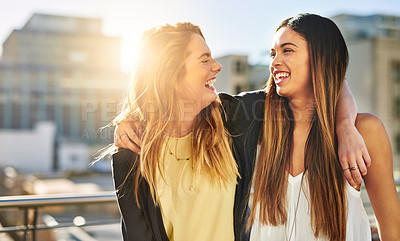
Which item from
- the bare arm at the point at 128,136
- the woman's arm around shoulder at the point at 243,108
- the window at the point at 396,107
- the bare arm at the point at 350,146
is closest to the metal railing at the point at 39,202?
the bare arm at the point at 128,136

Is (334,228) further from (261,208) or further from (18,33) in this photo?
(18,33)

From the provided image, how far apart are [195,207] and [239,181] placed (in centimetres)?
18

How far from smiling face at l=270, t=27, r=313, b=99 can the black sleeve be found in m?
0.57

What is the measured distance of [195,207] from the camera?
153 centimetres

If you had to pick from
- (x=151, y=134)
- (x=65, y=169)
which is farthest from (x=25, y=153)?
(x=151, y=134)

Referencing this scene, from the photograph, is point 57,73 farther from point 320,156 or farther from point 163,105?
point 320,156

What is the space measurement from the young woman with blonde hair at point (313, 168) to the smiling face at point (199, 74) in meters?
0.24

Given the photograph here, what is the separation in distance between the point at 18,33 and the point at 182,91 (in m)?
38.8

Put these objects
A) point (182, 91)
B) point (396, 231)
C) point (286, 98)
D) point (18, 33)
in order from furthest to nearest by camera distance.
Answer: point (18, 33) < point (182, 91) < point (286, 98) < point (396, 231)

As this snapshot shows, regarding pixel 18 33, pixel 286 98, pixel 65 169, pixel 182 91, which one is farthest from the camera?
pixel 18 33

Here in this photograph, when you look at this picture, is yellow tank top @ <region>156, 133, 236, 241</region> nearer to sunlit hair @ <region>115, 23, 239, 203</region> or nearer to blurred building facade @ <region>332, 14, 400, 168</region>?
sunlit hair @ <region>115, 23, 239, 203</region>

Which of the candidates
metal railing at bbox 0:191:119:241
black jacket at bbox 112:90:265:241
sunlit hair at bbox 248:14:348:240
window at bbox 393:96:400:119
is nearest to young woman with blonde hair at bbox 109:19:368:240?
black jacket at bbox 112:90:265:241

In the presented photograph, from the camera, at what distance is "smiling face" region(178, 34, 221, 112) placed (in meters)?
1.56

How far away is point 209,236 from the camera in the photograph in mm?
1527
